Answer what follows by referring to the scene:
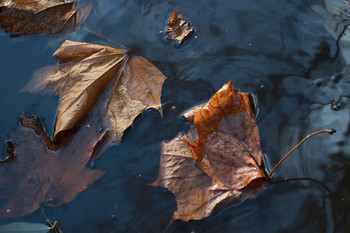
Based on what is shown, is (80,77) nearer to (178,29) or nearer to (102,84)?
(102,84)

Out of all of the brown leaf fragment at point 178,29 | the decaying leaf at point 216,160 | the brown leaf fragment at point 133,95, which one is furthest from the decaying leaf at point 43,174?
the brown leaf fragment at point 178,29

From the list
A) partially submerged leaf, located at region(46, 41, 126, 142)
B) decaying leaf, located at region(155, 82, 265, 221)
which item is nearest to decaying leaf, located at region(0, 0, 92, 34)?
partially submerged leaf, located at region(46, 41, 126, 142)

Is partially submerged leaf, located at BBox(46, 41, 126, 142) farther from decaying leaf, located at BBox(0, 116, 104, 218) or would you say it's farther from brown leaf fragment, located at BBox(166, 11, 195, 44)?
brown leaf fragment, located at BBox(166, 11, 195, 44)

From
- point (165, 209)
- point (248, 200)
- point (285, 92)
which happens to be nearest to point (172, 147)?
point (165, 209)

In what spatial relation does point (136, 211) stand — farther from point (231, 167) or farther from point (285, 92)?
point (285, 92)

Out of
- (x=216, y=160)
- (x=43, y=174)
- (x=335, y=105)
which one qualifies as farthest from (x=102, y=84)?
(x=335, y=105)
